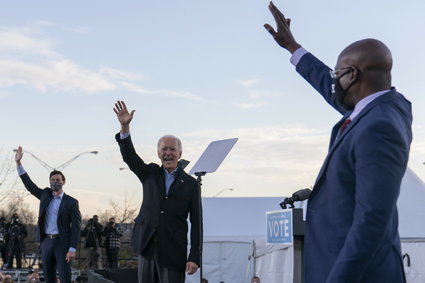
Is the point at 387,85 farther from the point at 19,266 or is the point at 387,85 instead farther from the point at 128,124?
the point at 19,266

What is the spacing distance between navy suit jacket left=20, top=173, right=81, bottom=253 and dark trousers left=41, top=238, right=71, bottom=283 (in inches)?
3.0

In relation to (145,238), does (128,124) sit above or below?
above

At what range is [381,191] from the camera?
2453mm

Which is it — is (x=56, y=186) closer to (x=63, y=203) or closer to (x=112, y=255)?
(x=63, y=203)

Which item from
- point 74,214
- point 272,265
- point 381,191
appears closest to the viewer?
point 381,191

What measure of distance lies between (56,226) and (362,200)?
8.16 metres

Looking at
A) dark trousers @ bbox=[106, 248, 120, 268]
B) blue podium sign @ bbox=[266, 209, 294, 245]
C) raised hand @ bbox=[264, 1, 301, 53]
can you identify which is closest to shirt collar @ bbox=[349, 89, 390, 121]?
raised hand @ bbox=[264, 1, 301, 53]

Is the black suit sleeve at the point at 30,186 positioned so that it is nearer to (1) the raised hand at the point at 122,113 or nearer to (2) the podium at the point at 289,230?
(1) the raised hand at the point at 122,113

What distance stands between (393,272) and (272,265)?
55.7 ft

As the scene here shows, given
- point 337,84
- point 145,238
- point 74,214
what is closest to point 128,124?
point 145,238

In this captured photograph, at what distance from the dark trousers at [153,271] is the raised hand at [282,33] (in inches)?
99.3

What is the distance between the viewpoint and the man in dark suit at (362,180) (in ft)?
8.13

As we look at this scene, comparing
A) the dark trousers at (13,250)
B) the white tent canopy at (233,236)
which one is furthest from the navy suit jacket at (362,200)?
the dark trousers at (13,250)

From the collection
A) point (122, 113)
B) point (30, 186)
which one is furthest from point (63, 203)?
point (122, 113)
